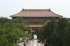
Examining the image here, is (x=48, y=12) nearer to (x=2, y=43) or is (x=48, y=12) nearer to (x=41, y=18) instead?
(x=41, y=18)

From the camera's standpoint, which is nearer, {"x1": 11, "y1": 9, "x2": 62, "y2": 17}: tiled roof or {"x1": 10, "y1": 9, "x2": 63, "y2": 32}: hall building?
{"x1": 10, "y1": 9, "x2": 63, "y2": 32}: hall building

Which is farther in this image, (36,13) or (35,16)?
(36,13)

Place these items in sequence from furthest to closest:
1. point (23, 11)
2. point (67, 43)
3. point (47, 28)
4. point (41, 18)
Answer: point (23, 11) < point (41, 18) < point (47, 28) < point (67, 43)

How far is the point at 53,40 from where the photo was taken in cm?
1234

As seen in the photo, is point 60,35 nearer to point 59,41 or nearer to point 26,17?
point 59,41

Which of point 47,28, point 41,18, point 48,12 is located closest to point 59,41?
point 47,28

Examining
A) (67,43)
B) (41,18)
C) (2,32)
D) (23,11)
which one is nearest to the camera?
(67,43)

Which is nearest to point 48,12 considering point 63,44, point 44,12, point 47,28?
point 44,12

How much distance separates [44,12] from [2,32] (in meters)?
32.5

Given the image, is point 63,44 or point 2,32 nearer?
point 63,44

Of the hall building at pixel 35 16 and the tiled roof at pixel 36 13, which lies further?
the tiled roof at pixel 36 13

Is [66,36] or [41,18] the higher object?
[66,36]

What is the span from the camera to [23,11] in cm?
4675

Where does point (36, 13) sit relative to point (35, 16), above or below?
above
